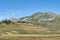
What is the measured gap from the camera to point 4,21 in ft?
249

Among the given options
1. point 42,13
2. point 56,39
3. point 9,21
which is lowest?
point 56,39

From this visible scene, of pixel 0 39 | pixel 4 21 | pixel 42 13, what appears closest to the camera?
pixel 0 39

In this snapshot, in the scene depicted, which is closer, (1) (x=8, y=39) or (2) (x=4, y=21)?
(1) (x=8, y=39)

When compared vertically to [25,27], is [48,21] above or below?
above

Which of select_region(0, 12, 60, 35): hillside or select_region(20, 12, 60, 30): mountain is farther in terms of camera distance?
select_region(20, 12, 60, 30): mountain

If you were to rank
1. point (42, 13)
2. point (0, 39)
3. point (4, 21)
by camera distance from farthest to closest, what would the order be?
1. point (42, 13)
2. point (4, 21)
3. point (0, 39)

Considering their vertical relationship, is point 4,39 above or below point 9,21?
below

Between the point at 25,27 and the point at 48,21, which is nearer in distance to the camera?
the point at 25,27

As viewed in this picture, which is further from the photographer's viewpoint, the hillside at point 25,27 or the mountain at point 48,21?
the mountain at point 48,21

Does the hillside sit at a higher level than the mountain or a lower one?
lower

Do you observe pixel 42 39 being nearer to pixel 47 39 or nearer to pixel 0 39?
pixel 47 39

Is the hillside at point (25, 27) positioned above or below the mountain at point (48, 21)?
below

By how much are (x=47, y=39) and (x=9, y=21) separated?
1533 inches

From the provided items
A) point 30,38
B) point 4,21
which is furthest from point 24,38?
point 4,21
